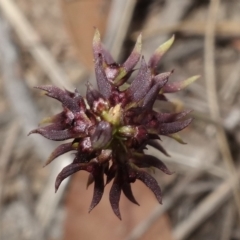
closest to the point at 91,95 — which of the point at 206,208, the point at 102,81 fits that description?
the point at 102,81

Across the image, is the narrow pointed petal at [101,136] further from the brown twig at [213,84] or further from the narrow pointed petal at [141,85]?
the brown twig at [213,84]

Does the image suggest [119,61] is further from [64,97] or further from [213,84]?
[64,97]

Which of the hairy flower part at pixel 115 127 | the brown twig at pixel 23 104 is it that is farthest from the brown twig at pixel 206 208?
the hairy flower part at pixel 115 127

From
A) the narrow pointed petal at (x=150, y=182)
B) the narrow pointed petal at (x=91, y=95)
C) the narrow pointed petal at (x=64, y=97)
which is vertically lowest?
the narrow pointed petal at (x=150, y=182)

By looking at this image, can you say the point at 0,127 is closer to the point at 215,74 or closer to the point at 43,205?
the point at 43,205

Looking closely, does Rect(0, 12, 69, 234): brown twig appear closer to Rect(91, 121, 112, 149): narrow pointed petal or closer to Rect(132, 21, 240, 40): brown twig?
Rect(132, 21, 240, 40): brown twig

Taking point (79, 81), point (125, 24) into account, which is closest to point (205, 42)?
point (125, 24)
